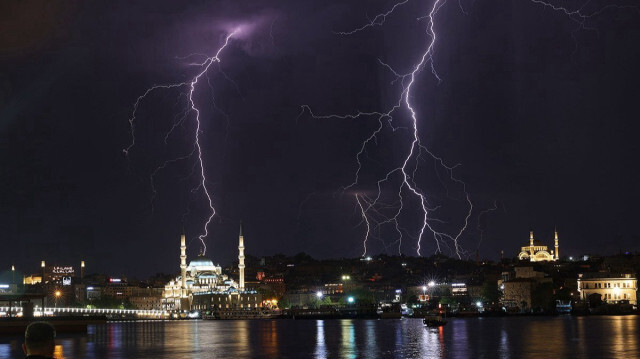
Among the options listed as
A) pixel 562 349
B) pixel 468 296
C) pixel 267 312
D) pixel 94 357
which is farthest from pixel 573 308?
pixel 94 357

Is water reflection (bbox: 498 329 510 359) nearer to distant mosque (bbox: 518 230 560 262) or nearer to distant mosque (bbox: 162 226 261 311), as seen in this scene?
distant mosque (bbox: 162 226 261 311)

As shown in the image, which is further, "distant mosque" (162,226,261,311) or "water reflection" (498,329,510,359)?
"distant mosque" (162,226,261,311)

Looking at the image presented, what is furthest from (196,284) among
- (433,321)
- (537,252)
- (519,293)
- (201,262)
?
(433,321)

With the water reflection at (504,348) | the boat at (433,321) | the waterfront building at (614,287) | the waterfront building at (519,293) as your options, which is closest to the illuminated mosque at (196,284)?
the waterfront building at (519,293)

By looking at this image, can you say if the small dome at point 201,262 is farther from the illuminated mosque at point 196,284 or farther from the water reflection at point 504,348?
the water reflection at point 504,348

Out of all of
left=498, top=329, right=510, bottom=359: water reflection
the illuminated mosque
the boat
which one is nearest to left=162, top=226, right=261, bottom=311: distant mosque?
the illuminated mosque

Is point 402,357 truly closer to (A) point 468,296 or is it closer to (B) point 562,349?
(B) point 562,349
